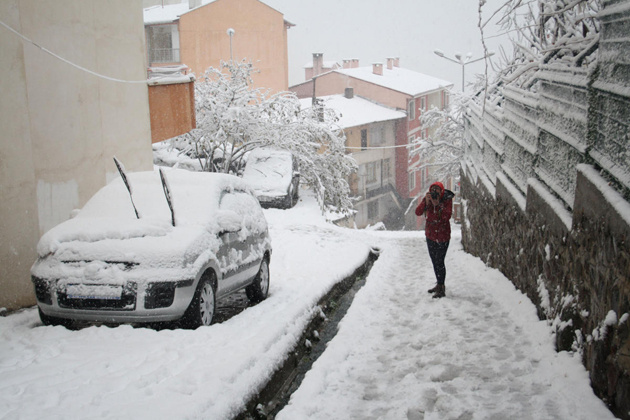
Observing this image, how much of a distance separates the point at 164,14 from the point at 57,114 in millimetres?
39346

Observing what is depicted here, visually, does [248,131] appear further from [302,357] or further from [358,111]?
[358,111]

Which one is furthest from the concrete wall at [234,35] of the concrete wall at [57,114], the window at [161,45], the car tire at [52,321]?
the car tire at [52,321]

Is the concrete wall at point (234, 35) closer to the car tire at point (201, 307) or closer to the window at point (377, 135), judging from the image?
the window at point (377, 135)

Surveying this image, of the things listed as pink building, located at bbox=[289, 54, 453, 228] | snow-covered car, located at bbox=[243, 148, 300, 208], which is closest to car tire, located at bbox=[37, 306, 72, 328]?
snow-covered car, located at bbox=[243, 148, 300, 208]

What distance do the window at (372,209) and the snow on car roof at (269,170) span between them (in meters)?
23.6

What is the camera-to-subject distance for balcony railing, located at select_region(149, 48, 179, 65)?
4438 cm

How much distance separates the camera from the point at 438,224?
8.32 metres

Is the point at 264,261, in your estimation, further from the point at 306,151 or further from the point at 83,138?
the point at 306,151

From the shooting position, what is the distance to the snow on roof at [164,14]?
43.6 meters

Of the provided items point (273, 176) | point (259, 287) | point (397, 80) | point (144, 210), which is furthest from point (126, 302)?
point (397, 80)

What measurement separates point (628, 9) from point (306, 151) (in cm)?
2042

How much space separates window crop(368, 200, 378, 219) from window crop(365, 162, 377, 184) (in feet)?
5.29

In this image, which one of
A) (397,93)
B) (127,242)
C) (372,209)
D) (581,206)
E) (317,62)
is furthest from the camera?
(317,62)

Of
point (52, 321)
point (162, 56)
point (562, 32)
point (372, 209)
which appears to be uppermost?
point (162, 56)
